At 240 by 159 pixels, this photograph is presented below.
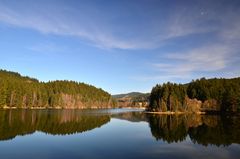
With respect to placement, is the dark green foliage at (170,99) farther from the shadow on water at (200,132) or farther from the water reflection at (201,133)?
the water reflection at (201,133)

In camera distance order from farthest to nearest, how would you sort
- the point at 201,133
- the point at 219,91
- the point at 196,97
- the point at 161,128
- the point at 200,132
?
1. the point at 196,97
2. the point at 219,91
3. the point at 161,128
4. the point at 200,132
5. the point at 201,133

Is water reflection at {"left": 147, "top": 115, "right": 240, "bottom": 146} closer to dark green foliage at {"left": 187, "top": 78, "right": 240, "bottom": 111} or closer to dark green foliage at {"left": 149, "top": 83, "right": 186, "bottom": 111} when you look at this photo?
dark green foliage at {"left": 187, "top": 78, "right": 240, "bottom": 111}

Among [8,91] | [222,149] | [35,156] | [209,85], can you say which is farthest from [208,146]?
[8,91]

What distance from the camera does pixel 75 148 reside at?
39.4m

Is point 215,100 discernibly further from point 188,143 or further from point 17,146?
point 17,146

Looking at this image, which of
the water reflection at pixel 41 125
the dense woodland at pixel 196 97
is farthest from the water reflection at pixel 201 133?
the dense woodland at pixel 196 97

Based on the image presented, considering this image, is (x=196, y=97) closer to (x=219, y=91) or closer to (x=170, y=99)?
(x=219, y=91)

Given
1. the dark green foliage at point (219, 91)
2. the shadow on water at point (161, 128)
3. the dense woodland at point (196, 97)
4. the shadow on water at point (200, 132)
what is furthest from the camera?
the dense woodland at point (196, 97)

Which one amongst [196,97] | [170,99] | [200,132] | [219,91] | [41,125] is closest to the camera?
[200,132]

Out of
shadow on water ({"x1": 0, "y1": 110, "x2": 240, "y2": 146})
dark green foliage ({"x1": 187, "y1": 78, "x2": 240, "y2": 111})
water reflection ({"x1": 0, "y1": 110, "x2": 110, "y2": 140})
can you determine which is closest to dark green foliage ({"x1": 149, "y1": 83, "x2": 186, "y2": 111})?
dark green foliage ({"x1": 187, "y1": 78, "x2": 240, "y2": 111})

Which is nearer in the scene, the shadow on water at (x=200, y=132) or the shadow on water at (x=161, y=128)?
the shadow on water at (x=200, y=132)

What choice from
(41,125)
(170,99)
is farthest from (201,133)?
(170,99)

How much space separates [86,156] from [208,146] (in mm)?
20547

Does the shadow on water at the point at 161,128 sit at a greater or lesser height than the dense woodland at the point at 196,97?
lesser
